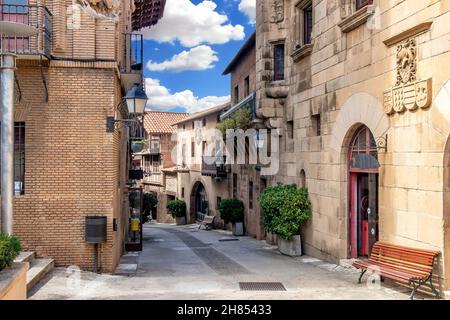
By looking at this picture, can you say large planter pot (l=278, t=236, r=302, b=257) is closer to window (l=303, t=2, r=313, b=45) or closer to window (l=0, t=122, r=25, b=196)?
window (l=303, t=2, r=313, b=45)

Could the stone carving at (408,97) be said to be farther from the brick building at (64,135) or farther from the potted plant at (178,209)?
the potted plant at (178,209)

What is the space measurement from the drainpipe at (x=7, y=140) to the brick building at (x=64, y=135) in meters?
2.84

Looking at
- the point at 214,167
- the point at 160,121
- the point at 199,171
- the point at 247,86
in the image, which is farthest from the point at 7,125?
the point at 160,121

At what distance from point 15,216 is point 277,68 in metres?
9.96

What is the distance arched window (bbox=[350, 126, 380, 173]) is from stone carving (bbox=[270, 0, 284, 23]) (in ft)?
21.3

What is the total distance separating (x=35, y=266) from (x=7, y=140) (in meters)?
3.12

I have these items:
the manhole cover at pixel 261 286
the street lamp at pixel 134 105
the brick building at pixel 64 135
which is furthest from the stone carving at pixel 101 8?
the manhole cover at pixel 261 286

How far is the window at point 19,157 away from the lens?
1026 centimetres

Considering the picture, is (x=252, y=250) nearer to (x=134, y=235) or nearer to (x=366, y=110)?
(x=134, y=235)

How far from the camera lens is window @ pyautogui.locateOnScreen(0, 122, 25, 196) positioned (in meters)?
10.3

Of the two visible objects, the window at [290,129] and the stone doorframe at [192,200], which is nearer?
the window at [290,129]

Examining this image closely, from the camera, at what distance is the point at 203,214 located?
35062 millimetres

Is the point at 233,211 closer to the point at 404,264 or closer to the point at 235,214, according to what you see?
the point at 235,214

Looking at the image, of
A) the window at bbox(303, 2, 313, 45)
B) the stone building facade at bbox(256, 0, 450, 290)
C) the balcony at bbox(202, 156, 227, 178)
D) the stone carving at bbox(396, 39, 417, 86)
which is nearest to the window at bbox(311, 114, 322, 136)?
the stone building facade at bbox(256, 0, 450, 290)
